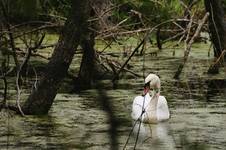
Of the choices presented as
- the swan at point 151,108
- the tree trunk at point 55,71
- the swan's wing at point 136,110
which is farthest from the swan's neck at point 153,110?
the tree trunk at point 55,71

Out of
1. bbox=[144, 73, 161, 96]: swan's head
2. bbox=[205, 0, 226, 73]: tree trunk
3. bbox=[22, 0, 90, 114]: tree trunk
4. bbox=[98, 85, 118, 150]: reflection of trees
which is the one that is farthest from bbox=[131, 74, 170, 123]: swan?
bbox=[98, 85, 118, 150]: reflection of trees

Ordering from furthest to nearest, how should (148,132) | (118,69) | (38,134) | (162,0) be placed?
(162,0), (118,69), (148,132), (38,134)

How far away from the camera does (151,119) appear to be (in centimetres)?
612

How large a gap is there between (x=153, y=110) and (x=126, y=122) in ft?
1.47

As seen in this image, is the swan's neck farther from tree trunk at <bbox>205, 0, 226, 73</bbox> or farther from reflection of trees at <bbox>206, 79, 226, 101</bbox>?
tree trunk at <bbox>205, 0, 226, 73</bbox>

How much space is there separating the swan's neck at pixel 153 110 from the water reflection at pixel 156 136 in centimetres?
9

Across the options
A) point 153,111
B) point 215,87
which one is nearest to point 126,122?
point 153,111

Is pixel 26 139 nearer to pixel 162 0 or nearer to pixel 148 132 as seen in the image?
pixel 148 132

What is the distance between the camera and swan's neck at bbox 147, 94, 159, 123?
6.12 metres

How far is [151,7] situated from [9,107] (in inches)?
297

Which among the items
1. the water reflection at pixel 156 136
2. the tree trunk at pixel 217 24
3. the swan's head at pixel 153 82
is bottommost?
the water reflection at pixel 156 136

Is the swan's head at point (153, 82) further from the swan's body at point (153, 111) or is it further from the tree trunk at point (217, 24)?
the tree trunk at point (217, 24)

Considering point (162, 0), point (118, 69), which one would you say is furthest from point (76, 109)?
point (162, 0)

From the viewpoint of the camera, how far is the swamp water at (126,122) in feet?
15.9
